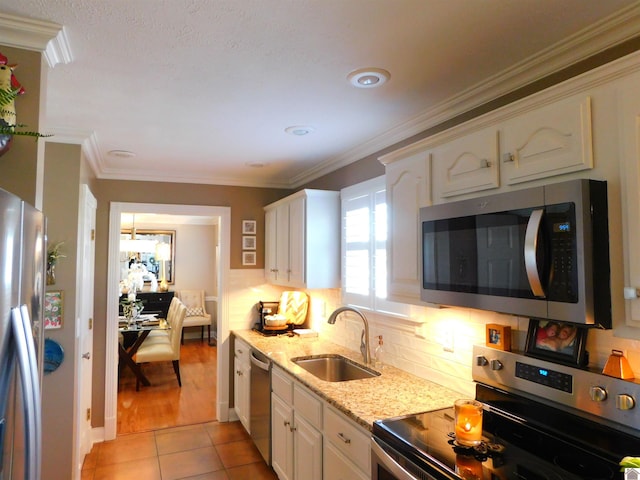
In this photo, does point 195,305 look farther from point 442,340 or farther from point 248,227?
point 442,340

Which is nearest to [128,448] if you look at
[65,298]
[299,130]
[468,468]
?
[65,298]

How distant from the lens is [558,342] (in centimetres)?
156

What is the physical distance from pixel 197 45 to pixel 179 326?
437cm

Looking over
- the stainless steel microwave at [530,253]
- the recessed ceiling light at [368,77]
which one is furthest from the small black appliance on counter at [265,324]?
the recessed ceiling light at [368,77]

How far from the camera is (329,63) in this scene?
1.80 meters

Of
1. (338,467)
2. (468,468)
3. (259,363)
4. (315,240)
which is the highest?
(315,240)

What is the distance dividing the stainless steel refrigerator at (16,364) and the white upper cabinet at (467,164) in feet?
4.87

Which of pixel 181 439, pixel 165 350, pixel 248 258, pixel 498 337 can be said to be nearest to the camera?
pixel 498 337

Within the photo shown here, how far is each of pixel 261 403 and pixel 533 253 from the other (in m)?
2.48

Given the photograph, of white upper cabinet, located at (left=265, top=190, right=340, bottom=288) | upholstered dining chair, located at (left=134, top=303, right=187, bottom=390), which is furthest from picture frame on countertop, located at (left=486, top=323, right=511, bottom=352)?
upholstered dining chair, located at (left=134, top=303, right=187, bottom=390)

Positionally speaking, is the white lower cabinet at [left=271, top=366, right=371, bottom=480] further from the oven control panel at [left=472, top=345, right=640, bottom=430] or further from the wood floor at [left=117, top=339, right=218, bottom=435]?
the wood floor at [left=117, top=339, right=218, bottom=435]

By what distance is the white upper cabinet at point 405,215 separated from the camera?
1.96 meters

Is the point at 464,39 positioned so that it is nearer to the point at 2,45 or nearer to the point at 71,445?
the point at 2,45

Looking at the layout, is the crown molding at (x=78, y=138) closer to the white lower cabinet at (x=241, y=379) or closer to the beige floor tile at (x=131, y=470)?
the white lower cabinet at (x=241, y=379)
